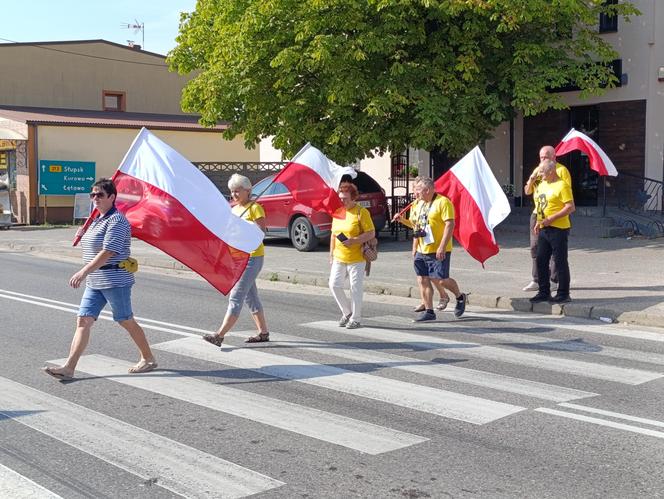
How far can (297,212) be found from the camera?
1862 centimetres

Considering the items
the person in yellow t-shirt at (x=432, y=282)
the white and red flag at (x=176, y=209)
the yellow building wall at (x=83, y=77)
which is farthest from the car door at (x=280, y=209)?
the yellow building wall at (x=83, y=77)

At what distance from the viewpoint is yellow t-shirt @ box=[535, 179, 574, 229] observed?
34.7 feet

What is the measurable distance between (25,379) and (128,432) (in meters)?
2.03

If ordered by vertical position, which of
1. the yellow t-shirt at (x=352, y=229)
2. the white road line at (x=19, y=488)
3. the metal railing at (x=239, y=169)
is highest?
the metal railing at (x=239, y=169)

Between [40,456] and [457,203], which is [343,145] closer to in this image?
[457,203]

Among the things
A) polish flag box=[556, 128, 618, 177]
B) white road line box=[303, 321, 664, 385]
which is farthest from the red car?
white road line box=[303, 321, 664, 385]

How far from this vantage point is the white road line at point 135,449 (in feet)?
15.5

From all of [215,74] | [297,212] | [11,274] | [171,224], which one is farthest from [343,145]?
[171,224]

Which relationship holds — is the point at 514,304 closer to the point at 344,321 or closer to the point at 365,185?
the point at 344,321

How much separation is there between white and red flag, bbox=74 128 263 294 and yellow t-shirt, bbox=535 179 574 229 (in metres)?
4.45

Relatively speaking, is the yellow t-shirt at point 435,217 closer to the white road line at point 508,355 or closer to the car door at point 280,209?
the white road line at point 508,355

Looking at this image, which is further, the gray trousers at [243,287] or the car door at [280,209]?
the car door at [280,209]

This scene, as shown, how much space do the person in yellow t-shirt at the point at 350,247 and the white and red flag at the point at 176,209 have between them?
1799 millimetres

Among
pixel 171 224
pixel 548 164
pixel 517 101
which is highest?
pixel 517 101
